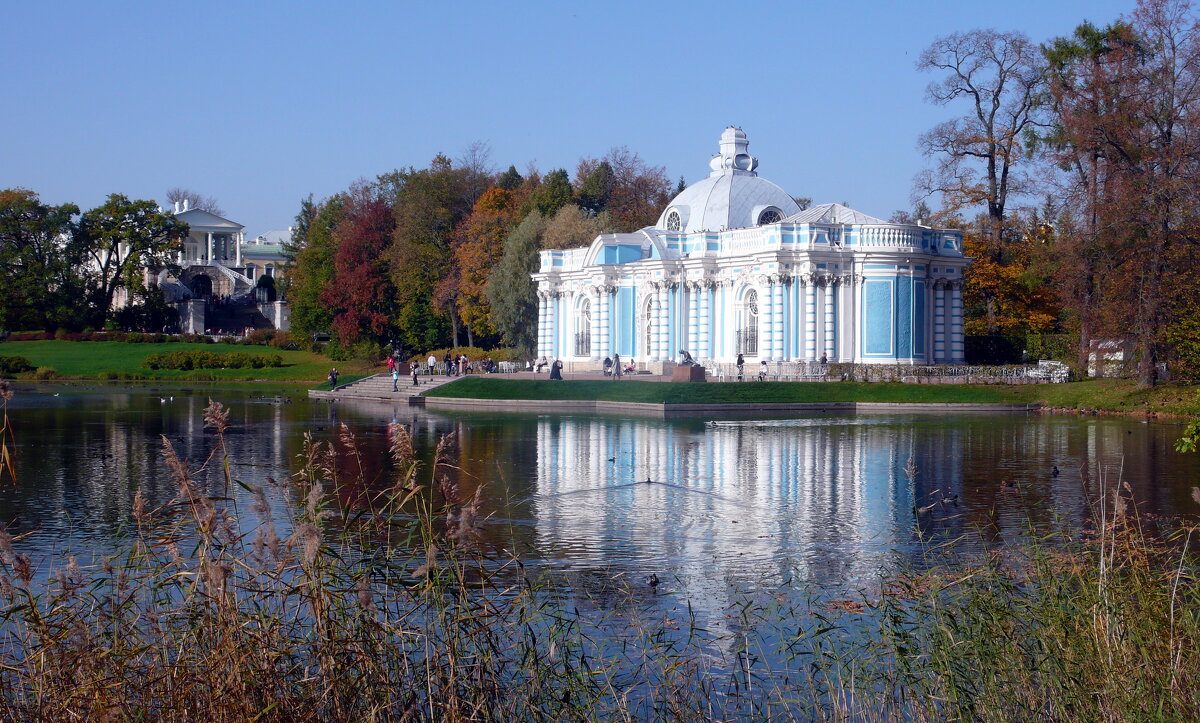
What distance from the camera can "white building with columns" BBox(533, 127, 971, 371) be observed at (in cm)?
4934

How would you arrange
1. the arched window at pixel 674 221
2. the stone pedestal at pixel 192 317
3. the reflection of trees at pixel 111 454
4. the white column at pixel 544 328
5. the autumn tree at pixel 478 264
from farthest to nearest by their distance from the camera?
1. the stone pedestal at pixel 192 317
2. the autumn tree at pixel 478 264
3. the white column at pixel 544 328
4. the arched window at pixel 674 221
5. the reflection of trees at pixel 111 454

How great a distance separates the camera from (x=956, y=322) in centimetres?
5075

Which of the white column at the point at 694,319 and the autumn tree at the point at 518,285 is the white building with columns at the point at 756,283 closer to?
the white column at the point at 694,319

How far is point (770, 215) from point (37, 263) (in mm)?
48113

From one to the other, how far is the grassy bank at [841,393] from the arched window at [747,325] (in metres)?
9.13

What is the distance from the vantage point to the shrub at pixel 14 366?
6278 cm

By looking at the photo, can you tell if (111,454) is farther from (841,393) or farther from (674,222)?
(674,222)

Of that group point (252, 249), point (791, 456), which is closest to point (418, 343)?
point (791, 456)

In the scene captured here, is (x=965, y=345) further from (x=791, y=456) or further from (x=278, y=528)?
(x=278, y=528)

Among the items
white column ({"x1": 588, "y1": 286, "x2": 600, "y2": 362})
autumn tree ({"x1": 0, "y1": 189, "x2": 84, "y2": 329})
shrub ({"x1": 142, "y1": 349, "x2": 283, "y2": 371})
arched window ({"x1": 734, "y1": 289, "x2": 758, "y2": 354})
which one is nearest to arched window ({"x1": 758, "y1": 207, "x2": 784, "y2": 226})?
arched window ({"x1": 734, "y1": 289, "x2": 758, "y2": 354})

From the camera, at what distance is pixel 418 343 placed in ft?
236

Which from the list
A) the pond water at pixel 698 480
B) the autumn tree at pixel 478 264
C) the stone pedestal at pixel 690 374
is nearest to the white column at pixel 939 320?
the stone pedestal at pixel 690 374

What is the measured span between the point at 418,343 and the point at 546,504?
2207 inches

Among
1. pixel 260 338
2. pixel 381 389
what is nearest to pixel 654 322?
pixel 381 389
